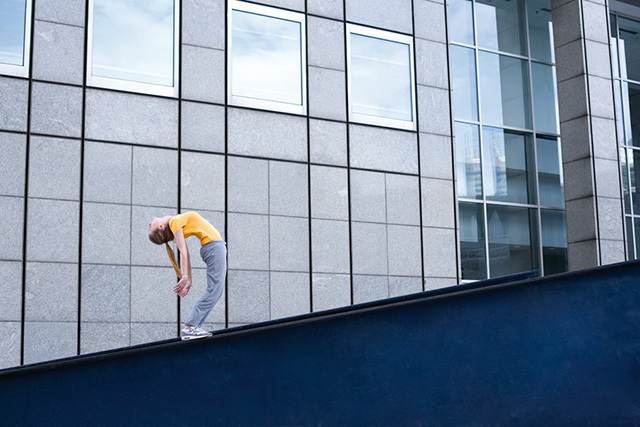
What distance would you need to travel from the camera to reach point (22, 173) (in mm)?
11883

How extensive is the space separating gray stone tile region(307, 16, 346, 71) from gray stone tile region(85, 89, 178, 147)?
309 cm

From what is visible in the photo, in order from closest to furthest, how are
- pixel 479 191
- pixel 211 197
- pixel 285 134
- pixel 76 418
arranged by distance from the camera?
pixel 76 418 → pixel 211 197 → pixel 285 134 → pixel 479 191

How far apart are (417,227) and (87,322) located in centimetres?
667

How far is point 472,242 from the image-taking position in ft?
56.5

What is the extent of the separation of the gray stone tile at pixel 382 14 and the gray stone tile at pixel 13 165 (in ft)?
22.7

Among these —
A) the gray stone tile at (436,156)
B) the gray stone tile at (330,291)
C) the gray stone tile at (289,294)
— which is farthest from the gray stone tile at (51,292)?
the gray stone tile at (436,156)

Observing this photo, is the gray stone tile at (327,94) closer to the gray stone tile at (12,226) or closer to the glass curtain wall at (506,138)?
the glass curtain wall at (506,138)

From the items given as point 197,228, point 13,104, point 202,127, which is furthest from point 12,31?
point 197,228

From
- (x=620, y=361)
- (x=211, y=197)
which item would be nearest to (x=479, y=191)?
(x=211, y=197)

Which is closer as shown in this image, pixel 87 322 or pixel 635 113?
pixel 87 322

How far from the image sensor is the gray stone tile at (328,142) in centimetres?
1452

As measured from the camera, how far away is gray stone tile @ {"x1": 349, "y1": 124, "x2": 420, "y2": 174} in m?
15.0

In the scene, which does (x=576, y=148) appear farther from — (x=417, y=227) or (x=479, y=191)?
(x=417, y=227)

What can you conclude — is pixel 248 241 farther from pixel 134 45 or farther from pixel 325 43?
pixel 325 43
